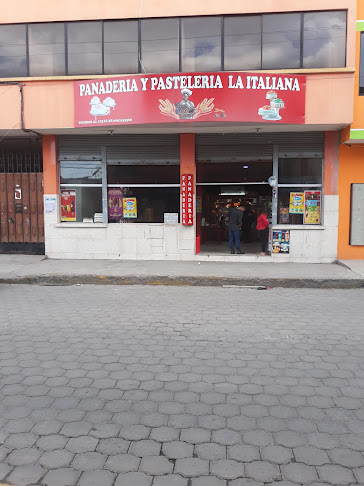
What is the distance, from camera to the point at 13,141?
12.1 meters

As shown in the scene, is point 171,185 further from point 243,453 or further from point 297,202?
point 243,453

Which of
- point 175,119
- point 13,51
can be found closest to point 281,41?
point 175,119

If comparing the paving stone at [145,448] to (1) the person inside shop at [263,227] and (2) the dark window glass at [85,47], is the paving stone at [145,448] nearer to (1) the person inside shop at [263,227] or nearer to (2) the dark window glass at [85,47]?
(1) the person inside shop at [263,227]

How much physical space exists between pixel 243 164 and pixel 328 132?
8.06ft

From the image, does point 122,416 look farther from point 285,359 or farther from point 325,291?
point 325,291

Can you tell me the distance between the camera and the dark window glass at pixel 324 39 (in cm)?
1002

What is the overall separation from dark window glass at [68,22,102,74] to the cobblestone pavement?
715 cm

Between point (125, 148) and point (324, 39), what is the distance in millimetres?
5995

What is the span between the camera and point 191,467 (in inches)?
103

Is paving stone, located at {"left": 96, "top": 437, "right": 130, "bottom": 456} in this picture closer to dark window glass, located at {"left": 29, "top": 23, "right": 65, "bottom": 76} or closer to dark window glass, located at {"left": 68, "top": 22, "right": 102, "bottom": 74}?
dark window glass, located at {"left": 68, "top": 22, "right": 102, "bottom": 74}

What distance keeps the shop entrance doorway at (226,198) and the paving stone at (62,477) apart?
9.64 meters

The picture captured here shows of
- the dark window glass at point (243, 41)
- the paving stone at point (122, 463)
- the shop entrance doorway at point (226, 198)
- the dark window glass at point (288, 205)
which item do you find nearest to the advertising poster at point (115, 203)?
the shop entrance doorway at point (226, 198)

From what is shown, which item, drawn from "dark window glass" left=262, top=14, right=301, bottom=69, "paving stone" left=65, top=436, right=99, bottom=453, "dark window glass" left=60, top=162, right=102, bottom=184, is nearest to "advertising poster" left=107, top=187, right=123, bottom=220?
"dark window glass" left=60, top=162, right=102, bottom=184

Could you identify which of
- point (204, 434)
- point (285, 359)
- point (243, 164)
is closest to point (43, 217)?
point (243, 164)
